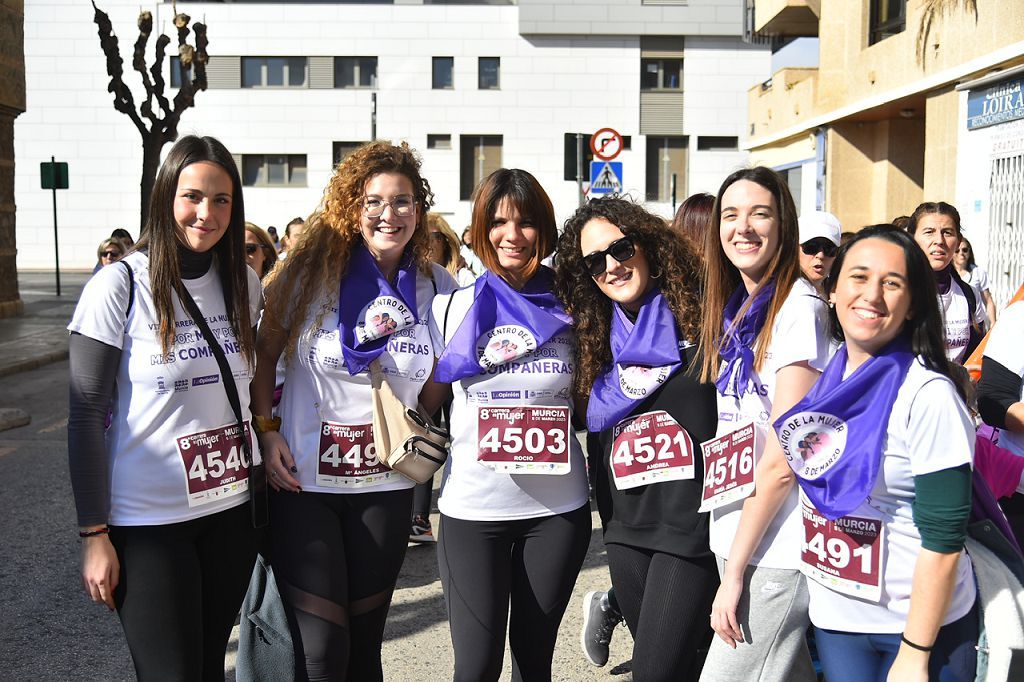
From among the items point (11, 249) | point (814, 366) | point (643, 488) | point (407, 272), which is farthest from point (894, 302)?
point (11, 249)

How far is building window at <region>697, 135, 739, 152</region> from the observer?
37.8 metres

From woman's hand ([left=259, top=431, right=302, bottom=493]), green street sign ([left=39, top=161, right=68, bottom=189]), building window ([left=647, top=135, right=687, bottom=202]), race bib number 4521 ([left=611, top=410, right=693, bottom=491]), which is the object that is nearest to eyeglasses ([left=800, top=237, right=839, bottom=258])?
race bib number 4521 ([left=611, top=410, right=693, bottom=491])

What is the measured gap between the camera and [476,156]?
37750 mm

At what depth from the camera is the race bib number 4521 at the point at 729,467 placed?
2730 mm

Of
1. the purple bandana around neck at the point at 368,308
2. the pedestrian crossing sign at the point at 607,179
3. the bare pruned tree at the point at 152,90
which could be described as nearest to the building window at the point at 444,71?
the bare pruned tree at the point at 152,90

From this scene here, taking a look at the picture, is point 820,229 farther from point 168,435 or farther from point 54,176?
point 54,176

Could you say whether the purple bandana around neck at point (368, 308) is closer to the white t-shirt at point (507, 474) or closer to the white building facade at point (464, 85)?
the white t-shirt at point (507, 474)

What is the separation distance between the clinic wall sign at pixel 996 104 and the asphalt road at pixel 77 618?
8.64 m

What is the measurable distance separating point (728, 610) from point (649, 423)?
0.60m

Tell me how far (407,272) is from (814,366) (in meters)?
1.46

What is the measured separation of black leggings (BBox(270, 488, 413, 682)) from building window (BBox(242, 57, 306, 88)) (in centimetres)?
3695

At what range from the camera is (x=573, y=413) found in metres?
3.34

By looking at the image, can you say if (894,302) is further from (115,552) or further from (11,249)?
→ (11,249)

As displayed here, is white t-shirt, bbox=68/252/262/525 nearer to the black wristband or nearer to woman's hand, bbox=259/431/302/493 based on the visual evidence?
woman's hand, bbox=259/431/302/493
